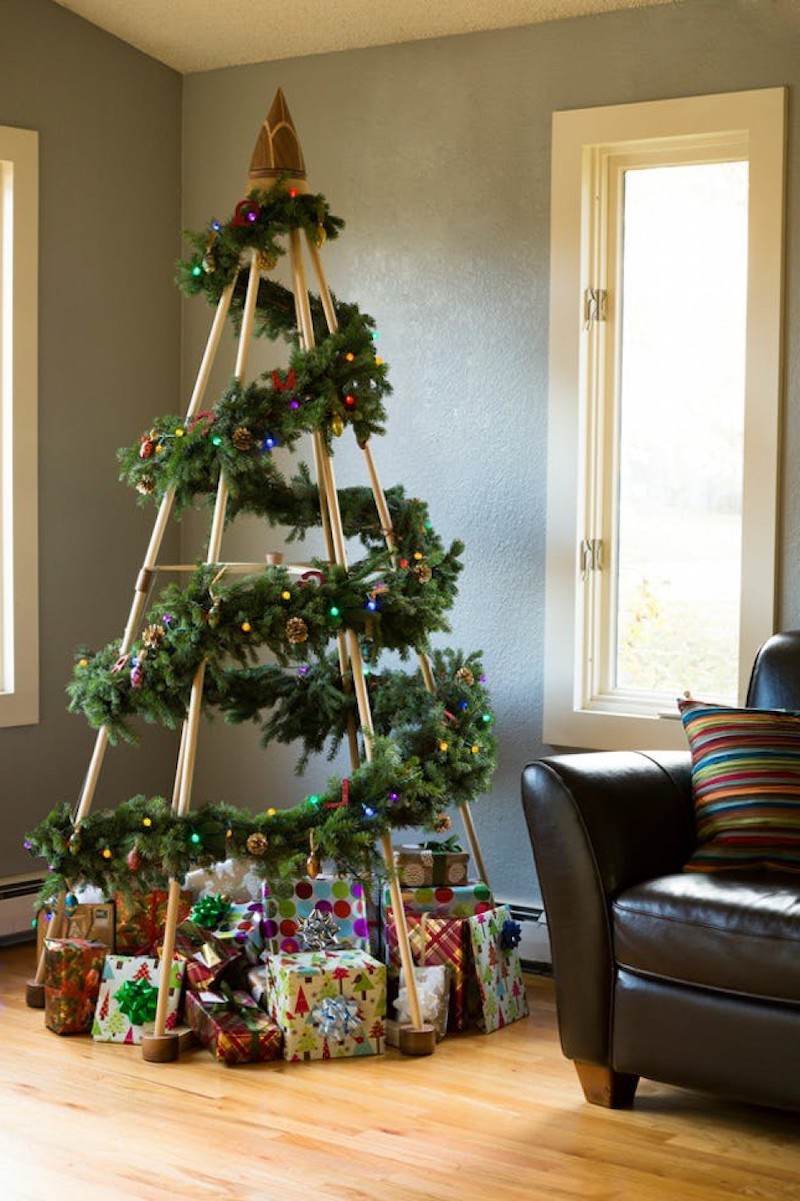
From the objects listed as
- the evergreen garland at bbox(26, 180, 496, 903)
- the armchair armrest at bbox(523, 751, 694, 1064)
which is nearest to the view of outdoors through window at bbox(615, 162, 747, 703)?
the evergreen garland at bbox(26, 180, 496, 903)

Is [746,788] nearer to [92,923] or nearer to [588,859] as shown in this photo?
[588,859]

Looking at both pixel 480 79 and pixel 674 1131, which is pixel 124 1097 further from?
pixel 480 79

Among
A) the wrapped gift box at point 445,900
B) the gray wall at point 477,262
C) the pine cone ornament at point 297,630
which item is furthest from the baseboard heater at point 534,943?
the pine cone ornament at point 297,630

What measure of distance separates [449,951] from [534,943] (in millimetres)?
546

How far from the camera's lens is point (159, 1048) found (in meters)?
3.32

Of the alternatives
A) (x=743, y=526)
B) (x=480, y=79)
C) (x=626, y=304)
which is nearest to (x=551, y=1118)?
(x=743, y=526)

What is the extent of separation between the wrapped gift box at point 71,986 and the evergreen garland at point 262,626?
0.58 feet

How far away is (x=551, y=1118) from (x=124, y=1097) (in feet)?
2.77

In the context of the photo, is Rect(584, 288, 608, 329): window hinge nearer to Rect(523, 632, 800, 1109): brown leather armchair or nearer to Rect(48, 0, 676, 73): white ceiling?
Rect(48, 0, 676, 73): white ceiling

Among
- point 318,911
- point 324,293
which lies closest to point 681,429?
point 324,293

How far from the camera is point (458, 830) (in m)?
4.24

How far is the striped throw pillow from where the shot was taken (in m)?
3.04

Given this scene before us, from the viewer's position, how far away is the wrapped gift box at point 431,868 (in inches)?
146

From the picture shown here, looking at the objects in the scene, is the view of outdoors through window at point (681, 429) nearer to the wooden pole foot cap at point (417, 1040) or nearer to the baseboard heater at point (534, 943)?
the baseboard heater at point (534, 943)
